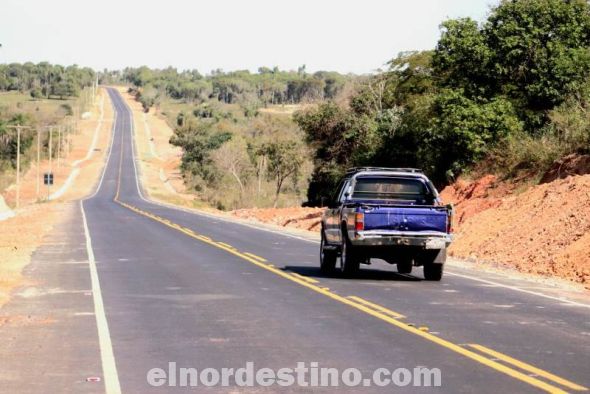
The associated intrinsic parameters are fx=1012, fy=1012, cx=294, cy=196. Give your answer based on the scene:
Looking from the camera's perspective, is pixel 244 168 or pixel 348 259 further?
pixel 244 168

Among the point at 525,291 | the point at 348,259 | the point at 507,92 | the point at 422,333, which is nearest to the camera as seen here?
the point at 422,333

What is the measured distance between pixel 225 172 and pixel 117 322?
112 m

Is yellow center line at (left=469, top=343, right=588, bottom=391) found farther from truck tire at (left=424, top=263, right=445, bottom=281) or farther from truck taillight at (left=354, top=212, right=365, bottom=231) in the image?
truck tire at (left=424, top=263, right=445, bottom=281)

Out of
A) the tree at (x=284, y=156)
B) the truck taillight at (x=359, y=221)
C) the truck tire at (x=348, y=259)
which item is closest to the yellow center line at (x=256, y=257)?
the truck tire at (x=348, y=259)

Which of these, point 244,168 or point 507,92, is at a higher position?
point 507,92

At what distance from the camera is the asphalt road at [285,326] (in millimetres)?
9906

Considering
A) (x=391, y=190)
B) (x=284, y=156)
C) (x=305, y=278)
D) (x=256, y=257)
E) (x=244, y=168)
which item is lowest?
(x=256, y=257)

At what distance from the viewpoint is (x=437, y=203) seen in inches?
832

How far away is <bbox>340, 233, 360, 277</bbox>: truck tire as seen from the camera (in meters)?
20.4

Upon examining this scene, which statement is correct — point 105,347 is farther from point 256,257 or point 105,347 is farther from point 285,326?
point 256,257

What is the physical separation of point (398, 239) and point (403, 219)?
1.31 feet

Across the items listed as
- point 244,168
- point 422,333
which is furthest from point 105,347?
point 244,168

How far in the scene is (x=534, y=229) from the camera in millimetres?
29391

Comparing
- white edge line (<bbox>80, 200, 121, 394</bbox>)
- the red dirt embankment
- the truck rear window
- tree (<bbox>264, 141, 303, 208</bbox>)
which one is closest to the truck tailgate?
the truck rear window
